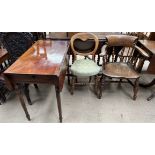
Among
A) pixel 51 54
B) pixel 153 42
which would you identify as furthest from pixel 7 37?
pixel 153 42

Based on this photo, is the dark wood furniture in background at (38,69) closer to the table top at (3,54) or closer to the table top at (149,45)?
the table top at (3,54)

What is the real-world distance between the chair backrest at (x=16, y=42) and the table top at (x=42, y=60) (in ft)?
0.36

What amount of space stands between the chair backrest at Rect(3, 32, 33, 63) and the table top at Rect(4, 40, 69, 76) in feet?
0.36

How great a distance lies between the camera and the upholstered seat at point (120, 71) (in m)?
1.79

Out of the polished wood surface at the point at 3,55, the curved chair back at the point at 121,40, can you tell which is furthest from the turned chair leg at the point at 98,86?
the polished wood surface at the point at 3,55

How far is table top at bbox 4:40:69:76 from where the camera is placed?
1.32 m

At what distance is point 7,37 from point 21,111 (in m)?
0.98

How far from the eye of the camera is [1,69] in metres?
1.98

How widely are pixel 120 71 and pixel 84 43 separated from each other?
2.15 feet

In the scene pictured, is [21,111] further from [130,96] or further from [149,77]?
[149,77]

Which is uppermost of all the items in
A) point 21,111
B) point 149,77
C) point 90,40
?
point 90,40

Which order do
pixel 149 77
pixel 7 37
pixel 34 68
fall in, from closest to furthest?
1. pixel 34 68
2. pixel 7 37
3. pixel 149 77

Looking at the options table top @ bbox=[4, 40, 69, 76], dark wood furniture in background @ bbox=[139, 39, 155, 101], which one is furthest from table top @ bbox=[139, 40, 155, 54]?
table top @ bbox=[4, 40, 69, 76]

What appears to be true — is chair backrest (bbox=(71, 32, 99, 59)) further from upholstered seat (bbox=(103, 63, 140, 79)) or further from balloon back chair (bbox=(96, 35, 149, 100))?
upholstered seat (bbox=(103, 63, 140, 79))
